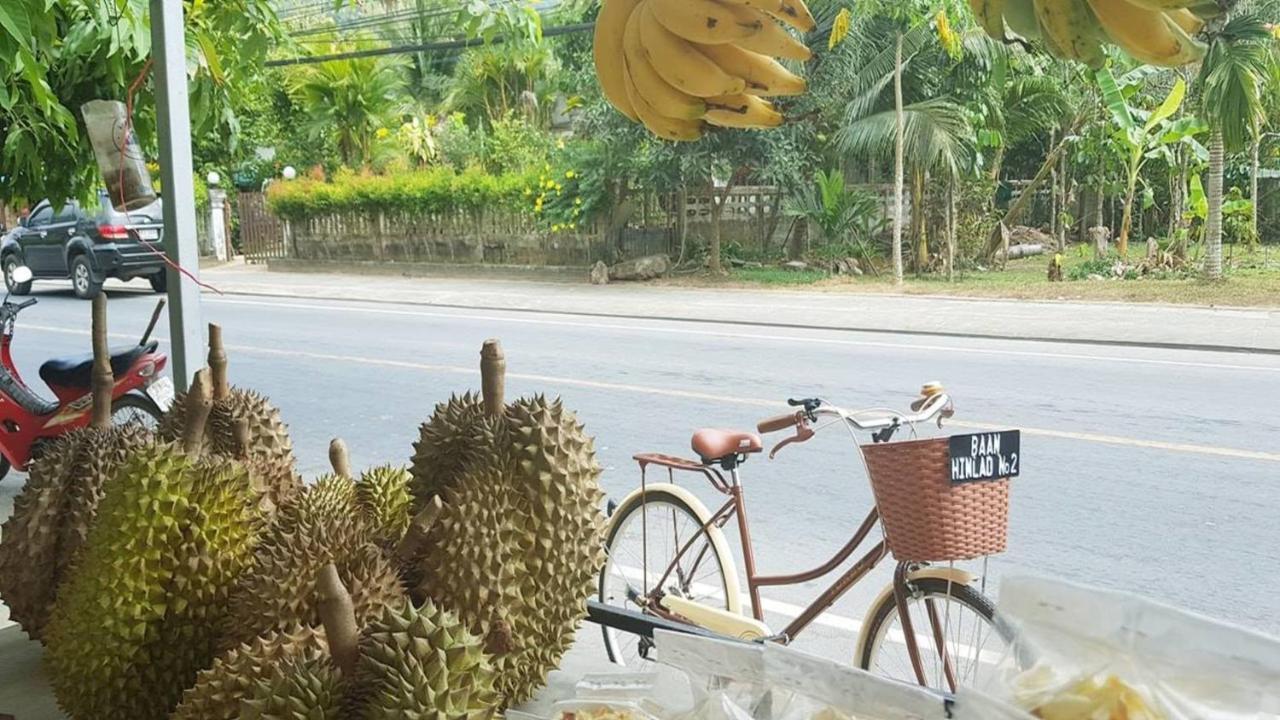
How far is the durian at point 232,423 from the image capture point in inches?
66.7

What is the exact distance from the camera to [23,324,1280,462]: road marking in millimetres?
5430

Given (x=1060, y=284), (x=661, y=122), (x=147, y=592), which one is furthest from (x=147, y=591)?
(x=1060, y=284)

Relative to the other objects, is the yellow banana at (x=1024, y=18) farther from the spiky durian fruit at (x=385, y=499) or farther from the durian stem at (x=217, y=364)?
the durian stem at (x=217, y=364)

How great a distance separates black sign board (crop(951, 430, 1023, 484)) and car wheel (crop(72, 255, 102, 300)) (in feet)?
50.3

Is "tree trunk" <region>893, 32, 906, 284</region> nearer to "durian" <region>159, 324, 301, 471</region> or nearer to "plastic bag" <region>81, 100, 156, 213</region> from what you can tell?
"plastic bag" <region>81, 100, 156, 213</region>

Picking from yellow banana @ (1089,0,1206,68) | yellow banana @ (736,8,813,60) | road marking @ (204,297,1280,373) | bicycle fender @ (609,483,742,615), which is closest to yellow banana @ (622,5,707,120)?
yellow banana @ (736,8,813,60)

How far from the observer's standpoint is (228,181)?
23688 millimetres

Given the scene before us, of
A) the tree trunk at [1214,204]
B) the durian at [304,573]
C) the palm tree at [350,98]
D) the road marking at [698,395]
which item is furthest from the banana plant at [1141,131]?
the palm tree at [350,98]

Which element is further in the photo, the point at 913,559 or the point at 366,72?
the point at 366,72

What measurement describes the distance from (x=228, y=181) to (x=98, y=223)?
8904 millimetres

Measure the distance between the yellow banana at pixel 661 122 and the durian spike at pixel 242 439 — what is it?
0.72 m

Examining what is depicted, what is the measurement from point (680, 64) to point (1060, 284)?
502 inches

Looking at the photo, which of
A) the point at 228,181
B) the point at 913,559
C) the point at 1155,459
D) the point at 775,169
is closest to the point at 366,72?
the point at 228,181

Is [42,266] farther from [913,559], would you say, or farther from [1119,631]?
[1119,631]
